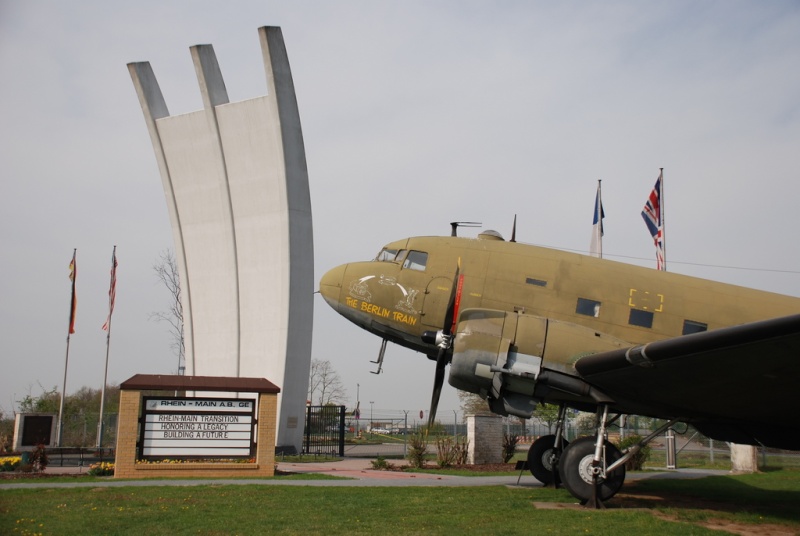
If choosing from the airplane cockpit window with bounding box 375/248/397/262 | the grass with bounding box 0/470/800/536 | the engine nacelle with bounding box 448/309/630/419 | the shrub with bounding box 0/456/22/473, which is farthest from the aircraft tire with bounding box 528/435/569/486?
the shrub with bounding box 0/456/22/473

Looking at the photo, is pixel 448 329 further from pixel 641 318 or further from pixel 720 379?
pixel 720 379

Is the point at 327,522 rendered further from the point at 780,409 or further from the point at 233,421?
the point at 233,421

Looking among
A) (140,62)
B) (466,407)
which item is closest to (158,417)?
(140,62)

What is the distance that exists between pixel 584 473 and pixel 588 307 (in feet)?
11.3

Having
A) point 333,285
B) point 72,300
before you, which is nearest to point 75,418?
point 72,300

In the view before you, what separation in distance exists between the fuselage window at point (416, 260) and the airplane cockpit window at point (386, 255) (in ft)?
1.70

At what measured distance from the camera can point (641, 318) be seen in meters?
14.5

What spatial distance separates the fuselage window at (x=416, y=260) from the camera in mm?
16125

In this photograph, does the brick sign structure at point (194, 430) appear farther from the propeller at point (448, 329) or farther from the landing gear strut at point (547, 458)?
the landing gear strut at point (547, 458)

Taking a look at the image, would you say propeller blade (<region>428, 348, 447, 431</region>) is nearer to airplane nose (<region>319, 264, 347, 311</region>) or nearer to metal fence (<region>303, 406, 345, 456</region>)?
airplane nose (<region>319, 264, 347, 311</region>)

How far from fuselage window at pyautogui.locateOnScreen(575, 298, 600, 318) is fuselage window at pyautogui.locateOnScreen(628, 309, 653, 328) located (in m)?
0.70

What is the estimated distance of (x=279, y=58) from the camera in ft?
110

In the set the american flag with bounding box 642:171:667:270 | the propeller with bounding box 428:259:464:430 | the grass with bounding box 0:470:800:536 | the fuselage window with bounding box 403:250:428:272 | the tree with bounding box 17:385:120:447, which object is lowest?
the tree with bounding box 17:385:120:447

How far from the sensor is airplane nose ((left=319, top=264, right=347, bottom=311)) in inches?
664
